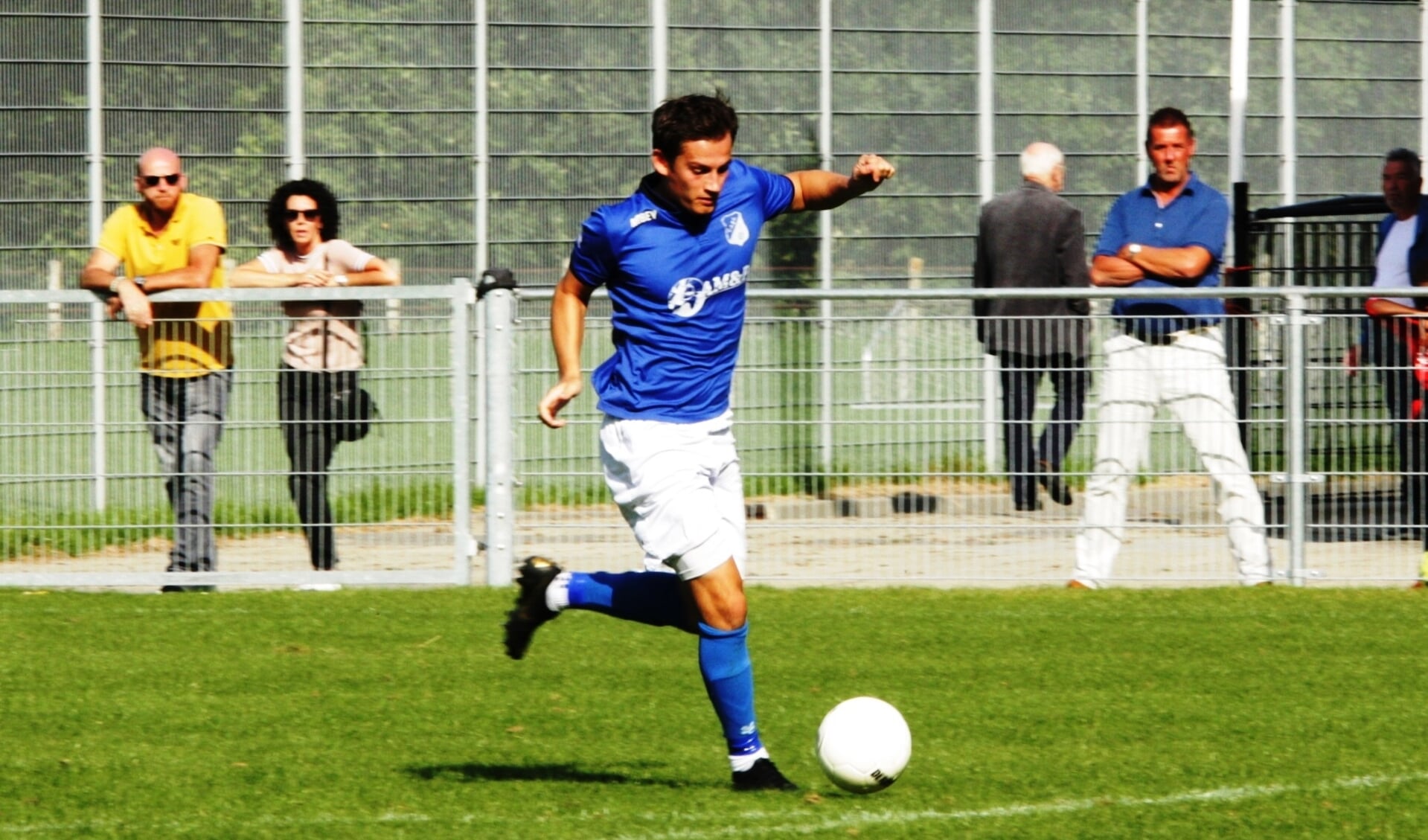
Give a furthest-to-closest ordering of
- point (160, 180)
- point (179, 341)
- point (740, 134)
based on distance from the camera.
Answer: point (740, 134) → point (160, 180) → point (179, 341)

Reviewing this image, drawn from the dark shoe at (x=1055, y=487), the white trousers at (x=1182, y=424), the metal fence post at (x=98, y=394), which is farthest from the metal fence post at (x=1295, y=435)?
the metal fence post at (x=98, y=394)

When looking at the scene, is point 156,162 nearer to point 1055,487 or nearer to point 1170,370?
point 1055,487

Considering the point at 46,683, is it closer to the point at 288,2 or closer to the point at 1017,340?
the point at 1017,340

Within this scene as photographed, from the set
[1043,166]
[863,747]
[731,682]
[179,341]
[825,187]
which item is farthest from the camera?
[1043,166]

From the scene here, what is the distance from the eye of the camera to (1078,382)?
10.6m

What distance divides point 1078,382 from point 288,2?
6553mm

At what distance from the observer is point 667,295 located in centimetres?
629

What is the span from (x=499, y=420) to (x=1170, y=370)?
3.33 meters

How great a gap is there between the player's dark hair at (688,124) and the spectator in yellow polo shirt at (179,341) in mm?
4851

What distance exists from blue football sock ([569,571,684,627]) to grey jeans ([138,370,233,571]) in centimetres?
424

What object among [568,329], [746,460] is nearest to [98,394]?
[746,460]

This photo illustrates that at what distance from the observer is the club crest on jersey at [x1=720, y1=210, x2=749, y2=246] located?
6.36 metres

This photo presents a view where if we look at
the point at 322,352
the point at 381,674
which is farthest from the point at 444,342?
the point at 381,674

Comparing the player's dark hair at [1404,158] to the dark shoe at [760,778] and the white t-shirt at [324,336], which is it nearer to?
the white t-shirt at [324,336]
